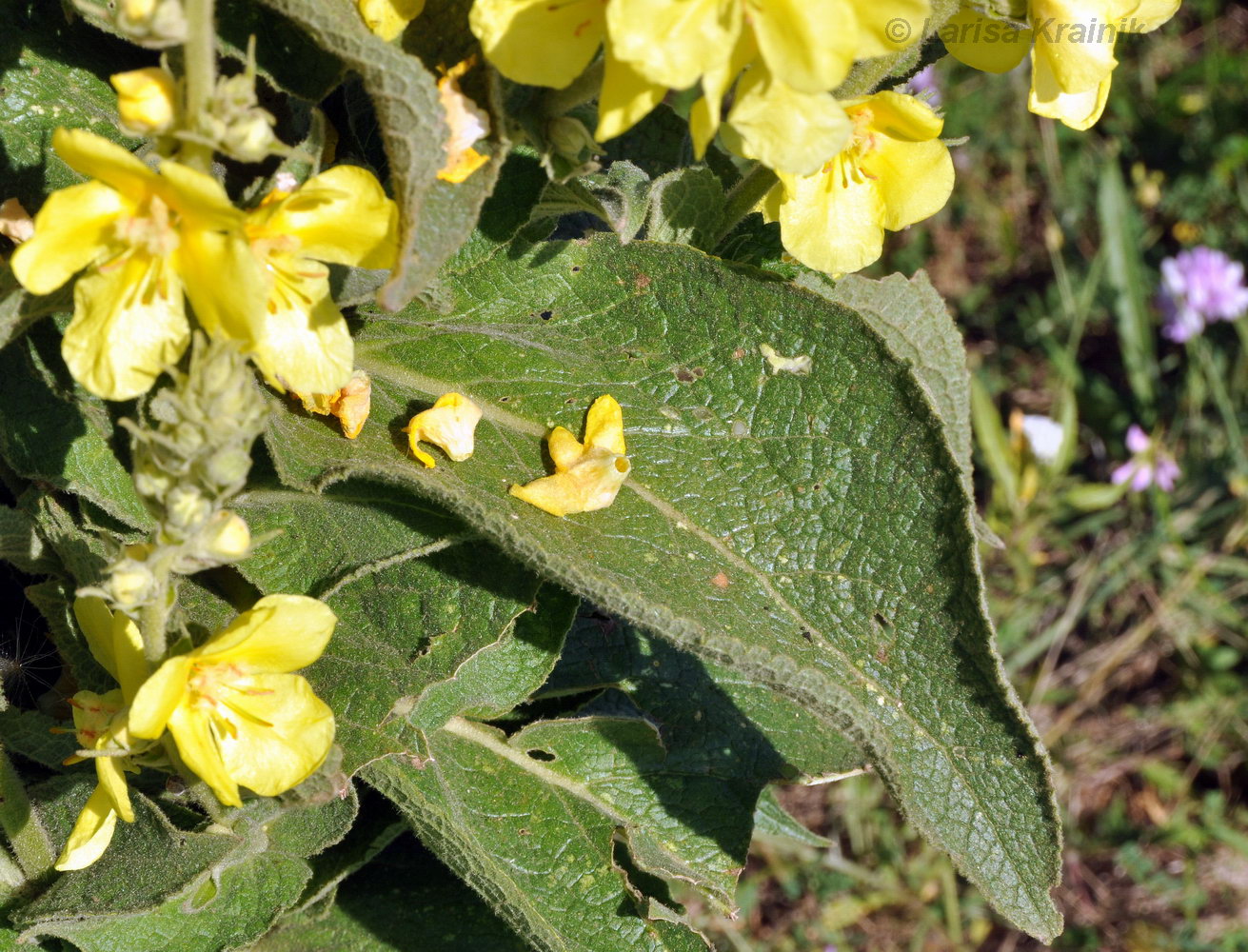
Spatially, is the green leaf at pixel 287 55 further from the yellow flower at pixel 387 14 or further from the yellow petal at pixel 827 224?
the yellow petal at pixel 827 224

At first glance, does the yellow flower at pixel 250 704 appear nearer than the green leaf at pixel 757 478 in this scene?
Yes

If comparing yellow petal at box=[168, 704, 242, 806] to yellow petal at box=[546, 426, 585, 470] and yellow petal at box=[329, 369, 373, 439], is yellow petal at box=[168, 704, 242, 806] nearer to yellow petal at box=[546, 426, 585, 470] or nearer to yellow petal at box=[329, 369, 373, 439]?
yellow petal at box=[329, 369, 373, 439]

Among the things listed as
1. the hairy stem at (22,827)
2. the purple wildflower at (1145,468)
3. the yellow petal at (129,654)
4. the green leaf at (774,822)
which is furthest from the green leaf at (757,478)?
the purple wildflower at (1145,468)

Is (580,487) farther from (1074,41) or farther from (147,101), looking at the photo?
(1074,41)

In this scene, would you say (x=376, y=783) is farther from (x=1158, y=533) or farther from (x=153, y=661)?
(x=1158, y=533)

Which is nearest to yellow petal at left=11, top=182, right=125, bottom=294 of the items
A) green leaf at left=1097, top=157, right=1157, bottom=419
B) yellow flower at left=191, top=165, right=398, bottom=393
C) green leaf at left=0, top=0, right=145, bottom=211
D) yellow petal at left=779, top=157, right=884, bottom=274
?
yellow flower at left=191, top=165, right=398, bottom=393

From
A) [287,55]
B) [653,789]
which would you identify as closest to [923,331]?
[653,789]
